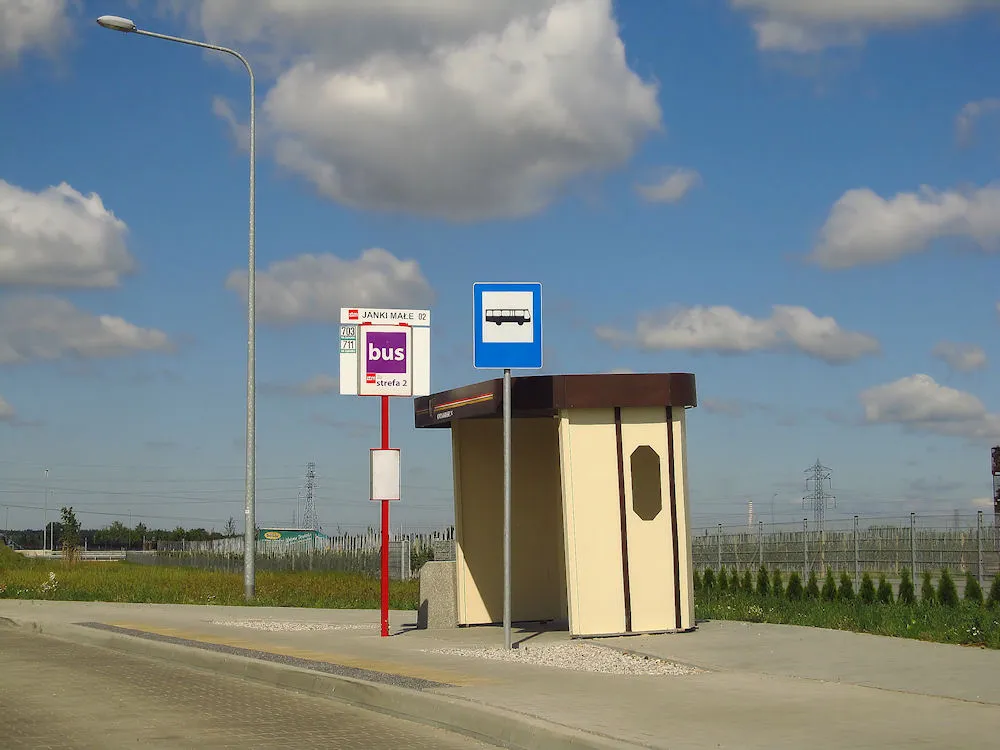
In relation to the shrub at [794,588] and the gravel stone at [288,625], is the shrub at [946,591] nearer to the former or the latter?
the shrub at [794,588]

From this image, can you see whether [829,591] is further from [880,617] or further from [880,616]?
[880,617]

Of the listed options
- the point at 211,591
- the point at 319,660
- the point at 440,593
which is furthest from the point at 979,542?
the point at 319,660

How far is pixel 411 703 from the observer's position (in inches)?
436

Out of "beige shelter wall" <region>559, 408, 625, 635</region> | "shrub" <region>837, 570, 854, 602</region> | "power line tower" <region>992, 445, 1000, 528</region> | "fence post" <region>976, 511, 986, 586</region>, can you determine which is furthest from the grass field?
"power line tower" <region>992, 445, 1000, 528</region>

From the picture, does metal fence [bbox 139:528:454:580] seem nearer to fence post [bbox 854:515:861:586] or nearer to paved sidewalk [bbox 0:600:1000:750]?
fence post [bbox 854:515:861:586]

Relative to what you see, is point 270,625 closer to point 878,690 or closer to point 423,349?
point 423,349

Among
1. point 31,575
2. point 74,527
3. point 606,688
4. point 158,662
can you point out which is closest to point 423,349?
point 158,662

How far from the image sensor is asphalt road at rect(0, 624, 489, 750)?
971 cm

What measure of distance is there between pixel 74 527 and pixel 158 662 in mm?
139968

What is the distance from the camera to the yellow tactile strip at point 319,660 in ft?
39.8

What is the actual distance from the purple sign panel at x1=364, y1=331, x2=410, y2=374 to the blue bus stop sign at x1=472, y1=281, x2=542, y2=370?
7.58 ft

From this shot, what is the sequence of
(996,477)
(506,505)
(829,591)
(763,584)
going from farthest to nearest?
1. (996,477)
2. (763,584)
3. (829,591)
4. (506,505)

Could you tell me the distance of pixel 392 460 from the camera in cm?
1645

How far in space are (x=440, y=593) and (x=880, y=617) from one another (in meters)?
6.01
